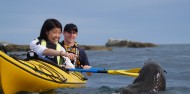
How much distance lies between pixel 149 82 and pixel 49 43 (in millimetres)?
3220

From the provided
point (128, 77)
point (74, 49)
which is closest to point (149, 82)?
point (74, 49)

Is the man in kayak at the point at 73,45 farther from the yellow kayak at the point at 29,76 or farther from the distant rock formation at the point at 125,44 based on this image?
the distant rock formation at the point at 125,44

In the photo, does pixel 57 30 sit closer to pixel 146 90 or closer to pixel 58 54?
pixel 58 54

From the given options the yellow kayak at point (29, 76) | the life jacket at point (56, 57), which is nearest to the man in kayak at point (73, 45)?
the life jacket at point (56, 57)

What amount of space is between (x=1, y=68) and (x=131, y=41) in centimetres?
8002

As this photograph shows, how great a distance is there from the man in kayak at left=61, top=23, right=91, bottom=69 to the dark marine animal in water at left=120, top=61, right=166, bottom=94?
3.69 m

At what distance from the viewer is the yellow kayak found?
7.80 meters

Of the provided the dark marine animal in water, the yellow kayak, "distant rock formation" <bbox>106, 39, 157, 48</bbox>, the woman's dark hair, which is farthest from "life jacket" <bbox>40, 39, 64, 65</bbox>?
"distant rock formation" <bbox>106, 39, 157, 48</bbox>

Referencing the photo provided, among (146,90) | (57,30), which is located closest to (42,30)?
(57,30)

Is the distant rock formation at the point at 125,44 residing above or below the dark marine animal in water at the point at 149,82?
below

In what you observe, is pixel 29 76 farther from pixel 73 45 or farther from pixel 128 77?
pixel 128 77

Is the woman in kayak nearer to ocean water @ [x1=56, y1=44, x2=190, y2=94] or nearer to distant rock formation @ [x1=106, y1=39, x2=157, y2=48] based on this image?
ocean water @ [x1=56, y1=44, x2=190, y2=94]

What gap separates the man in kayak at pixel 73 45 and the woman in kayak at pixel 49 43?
0.95m

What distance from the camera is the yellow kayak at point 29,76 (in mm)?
7805
